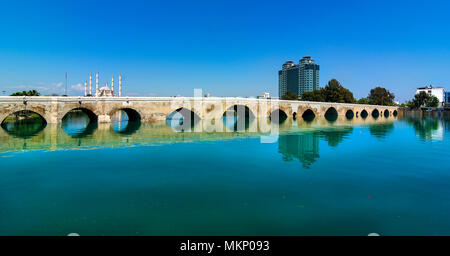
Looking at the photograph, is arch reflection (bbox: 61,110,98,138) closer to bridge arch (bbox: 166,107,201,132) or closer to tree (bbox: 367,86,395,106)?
bridge arch (bbox: 166,107,201,132)

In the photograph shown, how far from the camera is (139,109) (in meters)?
29.8

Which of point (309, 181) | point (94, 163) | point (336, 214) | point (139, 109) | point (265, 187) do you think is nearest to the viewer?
point (336, 214)

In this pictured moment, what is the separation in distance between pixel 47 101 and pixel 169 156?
68.0ft

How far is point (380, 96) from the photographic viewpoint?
80.9 m

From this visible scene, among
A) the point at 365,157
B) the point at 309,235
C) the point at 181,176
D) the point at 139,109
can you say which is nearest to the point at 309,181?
the point at 309,235

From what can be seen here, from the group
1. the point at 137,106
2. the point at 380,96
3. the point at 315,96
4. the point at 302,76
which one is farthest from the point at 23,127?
the point at 302,76

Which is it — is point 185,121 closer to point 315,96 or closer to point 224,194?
point 224,194

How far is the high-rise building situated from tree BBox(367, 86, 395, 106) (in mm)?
59920

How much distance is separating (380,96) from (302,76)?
224ft

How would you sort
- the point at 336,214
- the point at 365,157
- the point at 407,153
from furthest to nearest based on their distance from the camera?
the point at 407,153, the point at 365,157, the point at 336,214

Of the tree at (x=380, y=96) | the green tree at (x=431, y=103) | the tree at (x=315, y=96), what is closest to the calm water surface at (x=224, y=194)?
the tree at (x=315, y=96)
